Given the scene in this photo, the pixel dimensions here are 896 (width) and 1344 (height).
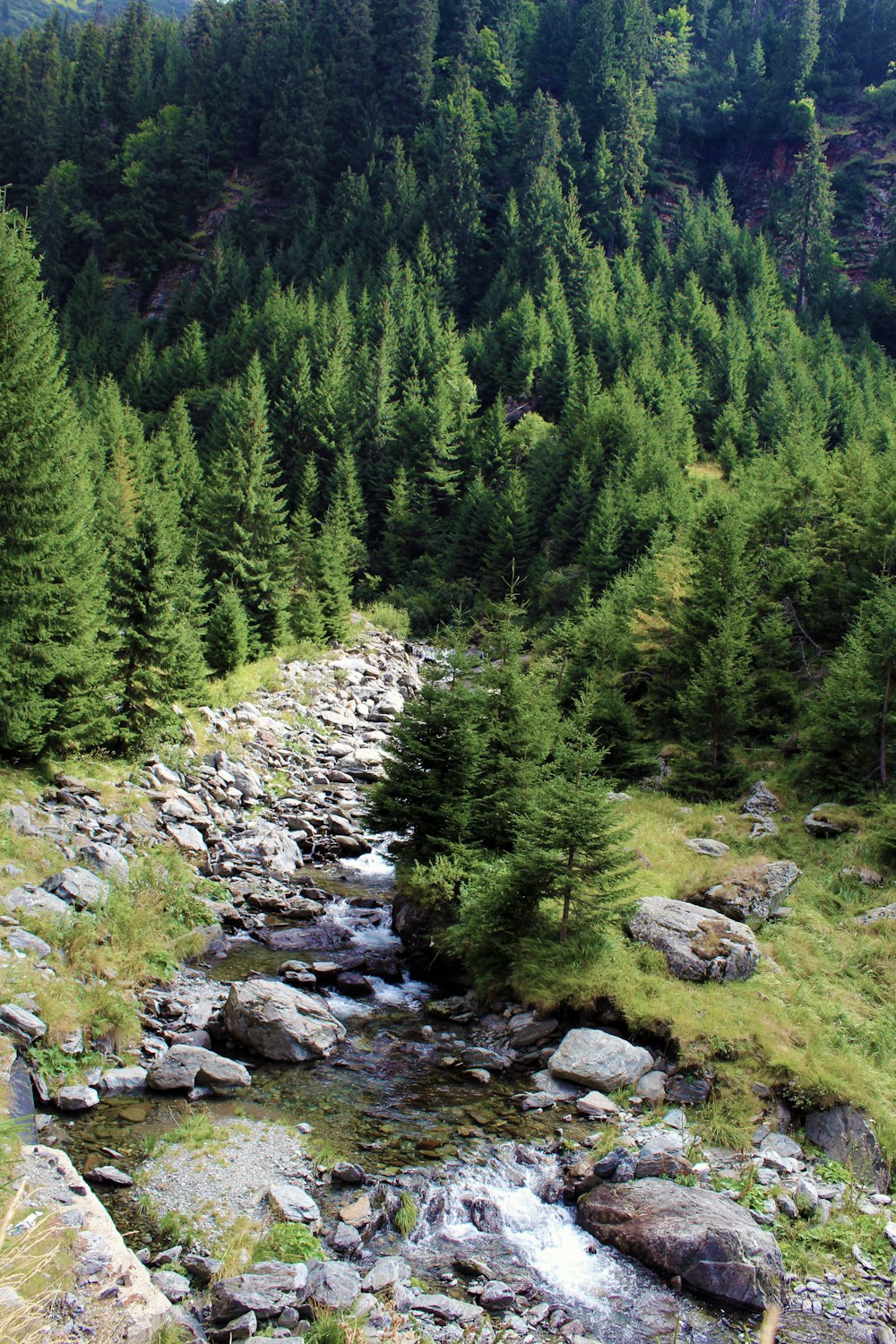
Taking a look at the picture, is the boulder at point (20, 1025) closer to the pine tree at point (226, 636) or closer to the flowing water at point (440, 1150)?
the flowing water at point (440, 1150)

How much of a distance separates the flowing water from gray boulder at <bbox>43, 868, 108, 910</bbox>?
288 centimetres

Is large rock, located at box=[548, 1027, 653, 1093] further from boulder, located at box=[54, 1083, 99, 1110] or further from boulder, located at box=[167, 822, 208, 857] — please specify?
boulder, located at box=[167, 822, 208, 857]

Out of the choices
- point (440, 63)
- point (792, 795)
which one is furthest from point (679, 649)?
point (440, 63)

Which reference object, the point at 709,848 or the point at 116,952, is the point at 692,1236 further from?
the point at 709,848

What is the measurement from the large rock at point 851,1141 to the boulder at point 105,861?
550 inches

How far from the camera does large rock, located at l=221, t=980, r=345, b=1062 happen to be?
14.5 meters

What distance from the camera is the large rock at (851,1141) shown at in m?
11.9

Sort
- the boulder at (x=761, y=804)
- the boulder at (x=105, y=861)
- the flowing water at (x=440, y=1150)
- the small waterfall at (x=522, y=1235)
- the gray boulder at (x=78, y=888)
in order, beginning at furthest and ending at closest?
the boulder at (x=761, y=804) < the boulder at (x=105, y=861) < the gray boulder at (x=78, y=888) < the small waterfall at (x=522, y=1235) < the flowing water at (x=440, y=1150)

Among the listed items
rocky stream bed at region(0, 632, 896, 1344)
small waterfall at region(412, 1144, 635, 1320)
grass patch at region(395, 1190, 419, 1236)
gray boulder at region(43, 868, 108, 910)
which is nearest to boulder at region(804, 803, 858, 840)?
rocky stream bed at region(0, 632, 896, 1344)

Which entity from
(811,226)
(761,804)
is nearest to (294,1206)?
(761,804)

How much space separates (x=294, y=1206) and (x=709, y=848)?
1572cm

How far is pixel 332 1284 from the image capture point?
359 inches

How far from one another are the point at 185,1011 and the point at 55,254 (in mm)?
128866

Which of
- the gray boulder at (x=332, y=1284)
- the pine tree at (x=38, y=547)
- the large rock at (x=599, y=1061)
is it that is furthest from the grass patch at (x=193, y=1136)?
the pine tree at (x=38, y=547)
